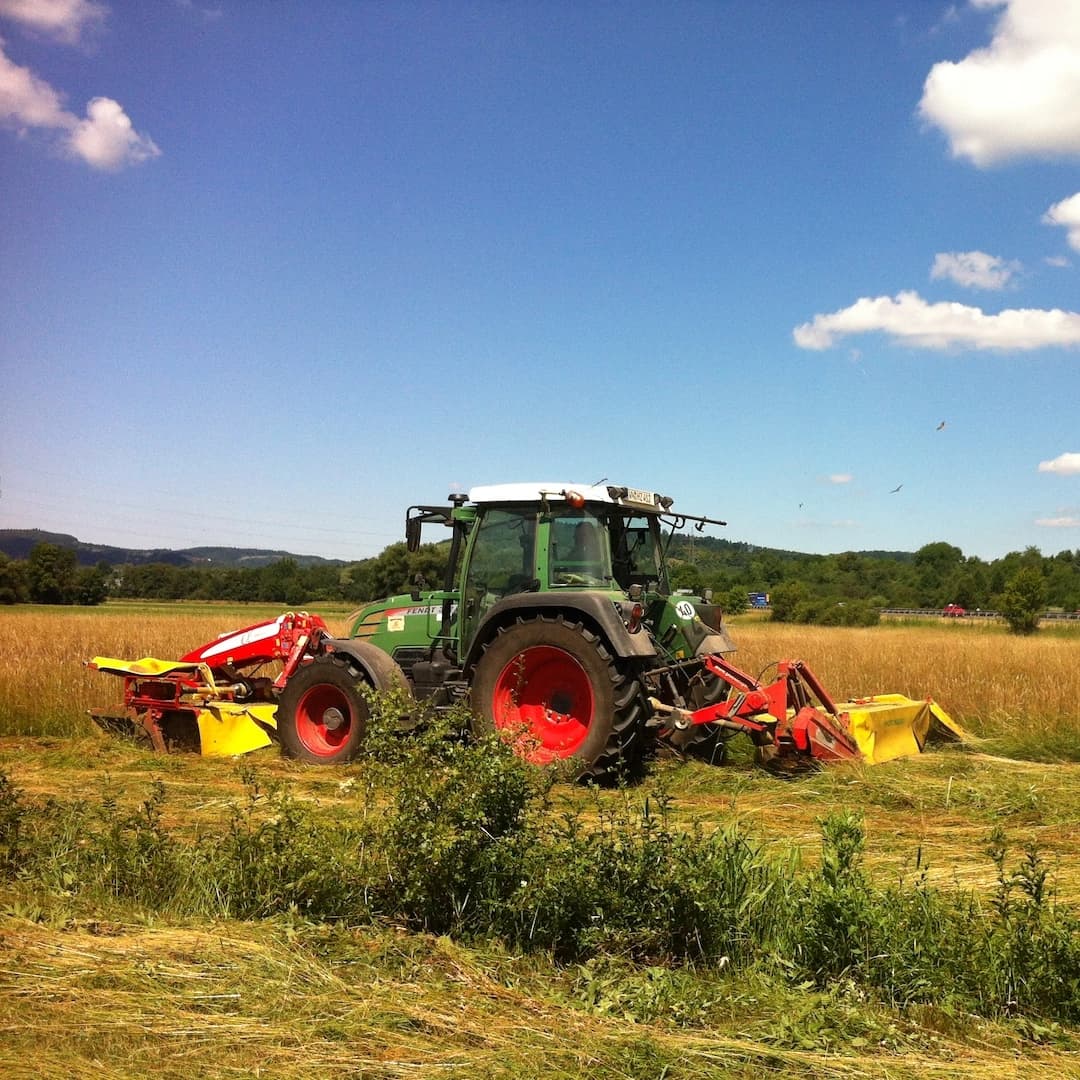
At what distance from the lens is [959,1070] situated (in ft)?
9.90

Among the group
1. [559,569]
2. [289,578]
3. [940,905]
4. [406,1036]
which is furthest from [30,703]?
[289,578]

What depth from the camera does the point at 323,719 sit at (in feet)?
28.7

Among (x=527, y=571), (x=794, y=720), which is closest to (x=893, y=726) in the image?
(x=794, y=720)

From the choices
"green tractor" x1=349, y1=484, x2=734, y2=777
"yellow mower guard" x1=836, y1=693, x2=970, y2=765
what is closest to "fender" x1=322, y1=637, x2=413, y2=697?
"green tractor" x1=349, y1=484, x2=734, y2=777

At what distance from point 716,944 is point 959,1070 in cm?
102

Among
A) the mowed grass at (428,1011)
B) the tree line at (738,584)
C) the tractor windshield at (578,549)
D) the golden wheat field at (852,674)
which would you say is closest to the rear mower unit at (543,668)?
the tractor windshield at (578,549)

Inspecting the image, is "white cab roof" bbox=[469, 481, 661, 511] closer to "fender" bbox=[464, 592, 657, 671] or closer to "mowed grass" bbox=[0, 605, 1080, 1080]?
"fender" bbox=[464, 592, 657, 671]

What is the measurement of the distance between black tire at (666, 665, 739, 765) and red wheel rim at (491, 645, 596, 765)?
3.23ft

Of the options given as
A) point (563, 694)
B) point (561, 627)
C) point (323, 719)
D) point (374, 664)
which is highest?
point (561, 627)

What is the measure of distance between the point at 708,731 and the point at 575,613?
1.71m

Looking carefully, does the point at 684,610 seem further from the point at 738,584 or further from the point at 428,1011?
the point at 738,584

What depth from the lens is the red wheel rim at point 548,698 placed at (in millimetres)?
7547

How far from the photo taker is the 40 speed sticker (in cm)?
855

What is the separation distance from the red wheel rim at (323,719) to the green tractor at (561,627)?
645 mm
